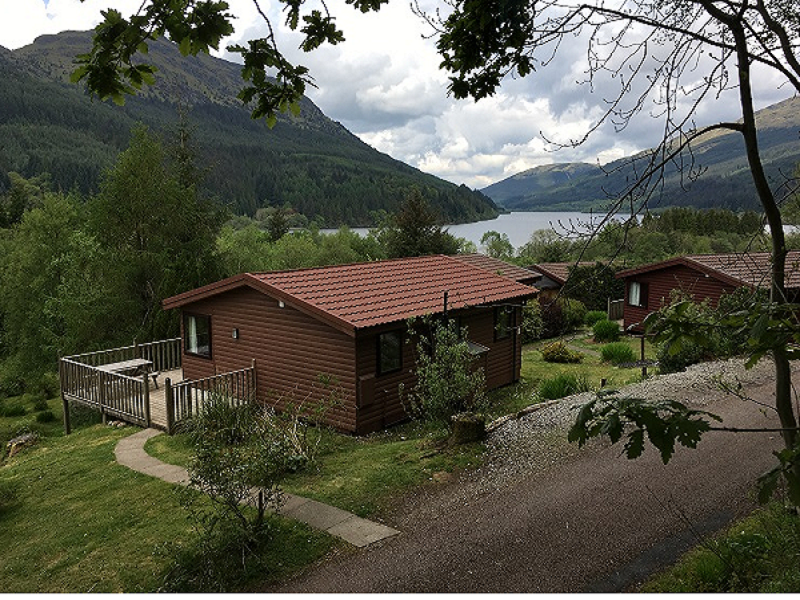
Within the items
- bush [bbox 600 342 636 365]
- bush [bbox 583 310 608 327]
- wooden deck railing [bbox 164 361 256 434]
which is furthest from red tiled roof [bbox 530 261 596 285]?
wooden deck railing [bbox 164 361 256 434]

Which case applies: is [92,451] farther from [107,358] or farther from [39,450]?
[107,358]

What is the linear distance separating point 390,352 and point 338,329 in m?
1.55

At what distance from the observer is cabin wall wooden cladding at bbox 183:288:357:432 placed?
42.3 feet

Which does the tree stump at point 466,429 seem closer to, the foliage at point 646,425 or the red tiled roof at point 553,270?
the foliage at point 646,425

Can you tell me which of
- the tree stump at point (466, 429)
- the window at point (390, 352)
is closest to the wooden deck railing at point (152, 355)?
the window at point (390, 352)

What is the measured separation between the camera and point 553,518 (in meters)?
7.30

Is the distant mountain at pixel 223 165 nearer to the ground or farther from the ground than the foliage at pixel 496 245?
farther from the ground

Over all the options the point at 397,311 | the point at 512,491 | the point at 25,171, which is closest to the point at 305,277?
the point at 397,311

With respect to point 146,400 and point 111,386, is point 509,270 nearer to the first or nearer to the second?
point 111,386

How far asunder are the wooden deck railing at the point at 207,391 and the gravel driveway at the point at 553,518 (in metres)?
6.09

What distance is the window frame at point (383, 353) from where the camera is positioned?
13070mm

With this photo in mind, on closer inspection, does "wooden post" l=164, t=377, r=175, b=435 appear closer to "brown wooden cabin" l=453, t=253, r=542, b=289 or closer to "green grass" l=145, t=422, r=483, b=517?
"green grass" l=145, t=422, r=483, b=517

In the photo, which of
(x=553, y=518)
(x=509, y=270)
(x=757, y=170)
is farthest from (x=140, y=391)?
(x=509, y=270)

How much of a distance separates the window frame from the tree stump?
3202mm
